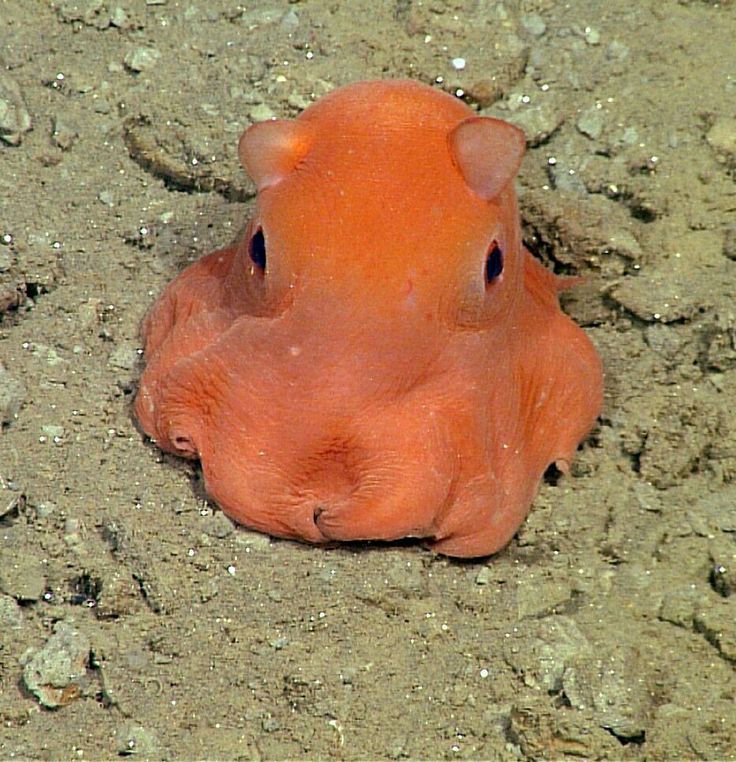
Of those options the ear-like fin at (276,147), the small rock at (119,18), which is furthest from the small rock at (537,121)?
the small rock at (119,18)

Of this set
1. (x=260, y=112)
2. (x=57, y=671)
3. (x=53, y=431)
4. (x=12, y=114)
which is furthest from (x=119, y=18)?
(x=57, y=671)

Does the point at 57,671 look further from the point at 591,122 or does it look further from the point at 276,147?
the point at 591,122

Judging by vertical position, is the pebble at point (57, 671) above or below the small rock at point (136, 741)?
above

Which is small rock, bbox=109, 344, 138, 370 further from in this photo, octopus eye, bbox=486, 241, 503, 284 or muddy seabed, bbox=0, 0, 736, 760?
octopus eye, bbox=486, 241, 503, 284

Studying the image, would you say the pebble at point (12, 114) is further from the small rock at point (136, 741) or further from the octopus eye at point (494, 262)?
the small rock at point (136, 741)

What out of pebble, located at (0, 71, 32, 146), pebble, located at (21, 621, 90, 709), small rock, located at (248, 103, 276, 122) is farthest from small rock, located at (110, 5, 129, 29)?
pebble, located at (21, 621, 90, 709)

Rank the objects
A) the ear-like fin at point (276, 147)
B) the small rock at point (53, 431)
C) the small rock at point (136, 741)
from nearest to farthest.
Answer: the small rock at point (136, 741), the ear-like fin at point (276, 147), the small rock at point (53, 431)
